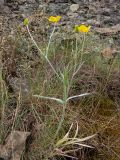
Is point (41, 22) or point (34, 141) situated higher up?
point (41, 22)

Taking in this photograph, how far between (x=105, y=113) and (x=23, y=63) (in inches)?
24.9

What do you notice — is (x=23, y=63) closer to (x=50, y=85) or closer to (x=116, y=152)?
(x=50, y=85)

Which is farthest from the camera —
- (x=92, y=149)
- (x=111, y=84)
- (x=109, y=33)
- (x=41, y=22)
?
(x=109, y=33)

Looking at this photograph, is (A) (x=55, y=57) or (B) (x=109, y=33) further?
(B) (x=109, y=33)

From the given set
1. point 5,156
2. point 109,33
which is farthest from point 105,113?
point 109,33

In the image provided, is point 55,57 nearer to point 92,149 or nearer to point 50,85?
point 50,85

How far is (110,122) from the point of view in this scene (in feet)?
6.89

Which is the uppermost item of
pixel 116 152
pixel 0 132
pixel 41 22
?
pixel 41 22

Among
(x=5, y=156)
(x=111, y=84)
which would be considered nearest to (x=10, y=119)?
(x=5, y=156)

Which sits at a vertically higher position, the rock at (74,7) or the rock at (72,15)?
the rock at (74,7)

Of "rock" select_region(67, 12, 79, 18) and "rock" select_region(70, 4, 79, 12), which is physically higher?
"rock" select_region(70, 4, 79, 12)

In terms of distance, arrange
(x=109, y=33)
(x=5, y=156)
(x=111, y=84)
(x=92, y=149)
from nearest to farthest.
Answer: (x=5, y=156) < (x=92, y=149) < (x=111, y=84) < (x=109, y=33)

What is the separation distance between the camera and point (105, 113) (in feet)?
7.16

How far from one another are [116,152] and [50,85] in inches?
21.1
